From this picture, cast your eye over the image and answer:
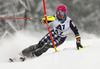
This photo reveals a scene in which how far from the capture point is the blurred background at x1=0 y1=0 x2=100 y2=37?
7559mm

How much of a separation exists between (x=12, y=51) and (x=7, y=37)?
3510mm

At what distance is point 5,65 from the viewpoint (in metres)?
2.18

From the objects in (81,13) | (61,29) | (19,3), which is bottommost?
(61,29)

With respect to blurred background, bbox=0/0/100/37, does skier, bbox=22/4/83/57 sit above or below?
below

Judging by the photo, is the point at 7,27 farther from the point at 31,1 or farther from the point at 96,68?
the point at 96,68

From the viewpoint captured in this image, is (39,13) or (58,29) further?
(39,13)

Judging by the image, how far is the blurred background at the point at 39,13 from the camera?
7559 millimetres

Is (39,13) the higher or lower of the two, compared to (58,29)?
higher

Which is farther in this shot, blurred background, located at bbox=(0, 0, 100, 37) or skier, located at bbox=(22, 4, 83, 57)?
blurred background, located at bbox=(0, 0, 100, 37)

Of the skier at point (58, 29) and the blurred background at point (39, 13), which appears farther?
the blurred background at point (39, 13)

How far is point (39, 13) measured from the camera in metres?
8.79

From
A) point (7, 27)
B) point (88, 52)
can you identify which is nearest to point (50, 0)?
point (7, 27)

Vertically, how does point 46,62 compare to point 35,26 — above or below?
below

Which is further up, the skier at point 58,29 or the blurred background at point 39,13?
the blurred background at point 39,13
